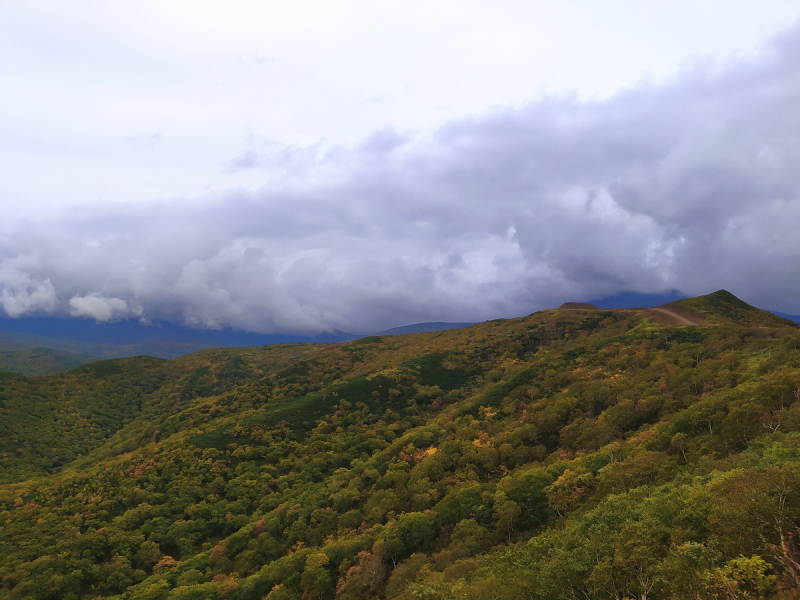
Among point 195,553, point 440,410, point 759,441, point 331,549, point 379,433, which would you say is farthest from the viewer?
point 440,410

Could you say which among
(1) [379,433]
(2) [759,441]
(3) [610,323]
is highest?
(3) [610,323]

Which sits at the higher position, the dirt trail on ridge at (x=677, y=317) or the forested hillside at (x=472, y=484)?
the dirt trail on ridge at (x=677, y=317)

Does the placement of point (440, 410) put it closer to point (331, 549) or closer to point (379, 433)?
point (379, 433)

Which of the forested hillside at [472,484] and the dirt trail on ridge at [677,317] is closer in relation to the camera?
the forested hillside at [472,484]

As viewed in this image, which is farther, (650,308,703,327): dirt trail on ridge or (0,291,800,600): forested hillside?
(650,308,703,327): dirt trail on ridge

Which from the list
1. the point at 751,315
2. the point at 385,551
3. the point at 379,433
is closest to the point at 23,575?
the point at 385,551

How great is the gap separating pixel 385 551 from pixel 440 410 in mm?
57376

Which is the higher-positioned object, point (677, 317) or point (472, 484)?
point (677, 317)

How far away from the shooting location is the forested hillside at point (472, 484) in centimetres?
2488

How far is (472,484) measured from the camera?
5472 cm

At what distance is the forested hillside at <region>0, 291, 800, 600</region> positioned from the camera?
81.6 feet

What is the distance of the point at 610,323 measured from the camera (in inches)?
4599

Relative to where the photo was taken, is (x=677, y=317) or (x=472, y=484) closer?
(x=472, y=484)

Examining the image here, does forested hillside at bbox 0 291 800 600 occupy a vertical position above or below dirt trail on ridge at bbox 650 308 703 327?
below
